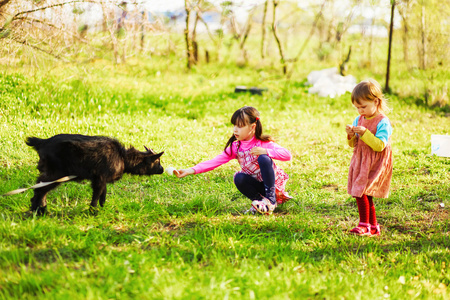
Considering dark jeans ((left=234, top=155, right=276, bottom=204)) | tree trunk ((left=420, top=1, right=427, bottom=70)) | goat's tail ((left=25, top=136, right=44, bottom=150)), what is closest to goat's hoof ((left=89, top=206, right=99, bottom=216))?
goat's tail ((left=25, top=136, right=44, bottom=150))

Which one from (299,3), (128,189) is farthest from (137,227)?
(299,3)

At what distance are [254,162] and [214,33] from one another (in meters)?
9.29

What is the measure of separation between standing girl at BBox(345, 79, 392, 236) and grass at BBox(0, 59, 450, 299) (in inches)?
17.4

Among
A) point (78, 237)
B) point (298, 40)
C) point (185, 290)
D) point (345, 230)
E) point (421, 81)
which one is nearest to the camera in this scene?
point (185, 290)

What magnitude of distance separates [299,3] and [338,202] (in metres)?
11.0

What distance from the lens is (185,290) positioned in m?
2.70

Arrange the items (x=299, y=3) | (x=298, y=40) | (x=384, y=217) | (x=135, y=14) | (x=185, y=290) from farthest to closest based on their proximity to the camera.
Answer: (x=298, y=40)
(x=299, y=3)
(x=135, y=14)
(x=384, y=217)
(x=185, y=290)

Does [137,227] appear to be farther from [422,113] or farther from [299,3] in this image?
[299,3]

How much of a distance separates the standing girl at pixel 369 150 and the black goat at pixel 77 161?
2.38m

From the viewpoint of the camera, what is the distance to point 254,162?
181 inches

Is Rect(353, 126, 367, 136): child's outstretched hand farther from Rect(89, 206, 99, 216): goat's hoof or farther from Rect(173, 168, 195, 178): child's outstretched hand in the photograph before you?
Rect(89, 206, 99, 216): goat's hoof

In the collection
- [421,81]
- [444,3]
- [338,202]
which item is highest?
[444,3]

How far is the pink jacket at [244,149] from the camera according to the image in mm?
4395

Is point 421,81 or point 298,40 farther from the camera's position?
point 298,40
